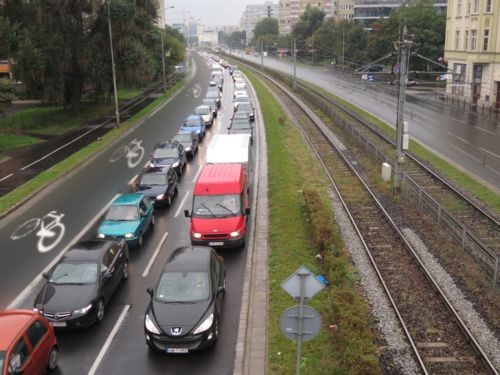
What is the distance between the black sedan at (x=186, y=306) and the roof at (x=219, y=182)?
15.5 ft

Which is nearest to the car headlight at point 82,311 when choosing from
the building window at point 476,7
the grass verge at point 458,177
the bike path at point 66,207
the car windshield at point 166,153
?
the bike path at point 66,207

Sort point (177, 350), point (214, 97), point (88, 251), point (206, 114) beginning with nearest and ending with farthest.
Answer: point (177, 350), point (88, 251), point (206, 114), point (214, 97)

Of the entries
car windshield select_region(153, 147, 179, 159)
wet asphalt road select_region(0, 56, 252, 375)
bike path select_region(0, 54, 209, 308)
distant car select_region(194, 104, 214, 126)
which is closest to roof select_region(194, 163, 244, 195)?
wet asphalt road select_region(0, 56, 252, 375)

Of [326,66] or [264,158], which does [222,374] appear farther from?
[326,66]

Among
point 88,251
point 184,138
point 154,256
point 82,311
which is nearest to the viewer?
point 82,311

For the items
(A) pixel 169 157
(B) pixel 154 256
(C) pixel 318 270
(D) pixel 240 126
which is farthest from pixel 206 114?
(C) pixel 318 270

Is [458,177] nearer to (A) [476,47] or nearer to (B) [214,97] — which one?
(B) [214,97]

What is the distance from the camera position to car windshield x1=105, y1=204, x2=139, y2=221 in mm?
18375

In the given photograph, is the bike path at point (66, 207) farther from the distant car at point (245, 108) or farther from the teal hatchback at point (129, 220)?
the distant car at point (245, 108)

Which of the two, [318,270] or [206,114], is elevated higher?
[206,114]

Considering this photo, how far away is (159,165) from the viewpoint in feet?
86.4

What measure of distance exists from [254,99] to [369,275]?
46.0 m

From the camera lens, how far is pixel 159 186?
73.3 feet

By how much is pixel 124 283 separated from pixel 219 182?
5043 millimetres
